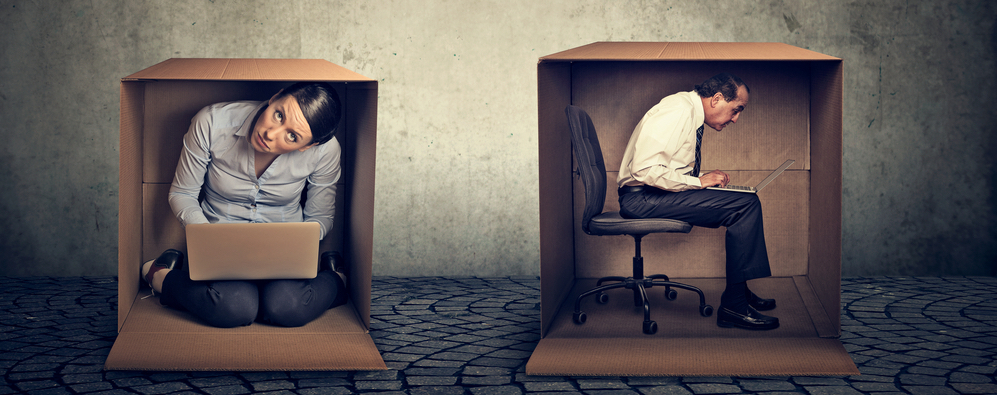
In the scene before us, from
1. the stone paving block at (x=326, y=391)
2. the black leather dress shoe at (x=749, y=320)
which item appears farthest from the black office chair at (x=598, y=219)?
the stone paving block at (x=326, y=391)

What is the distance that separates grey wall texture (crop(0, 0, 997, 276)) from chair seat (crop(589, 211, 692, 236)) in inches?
52.3

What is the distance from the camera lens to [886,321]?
3012 millimetres

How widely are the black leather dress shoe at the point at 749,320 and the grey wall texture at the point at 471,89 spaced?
5.55 feet

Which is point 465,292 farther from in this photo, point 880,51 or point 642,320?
point 880,51

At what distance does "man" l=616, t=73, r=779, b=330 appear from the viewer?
268cm

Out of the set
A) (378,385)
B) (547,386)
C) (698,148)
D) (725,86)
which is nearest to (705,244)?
(698,148)

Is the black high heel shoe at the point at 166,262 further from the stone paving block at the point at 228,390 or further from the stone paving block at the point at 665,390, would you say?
the stone paving block at the point at 665,390

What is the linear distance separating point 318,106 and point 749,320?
6.11ft

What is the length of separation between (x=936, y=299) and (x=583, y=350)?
219 cm

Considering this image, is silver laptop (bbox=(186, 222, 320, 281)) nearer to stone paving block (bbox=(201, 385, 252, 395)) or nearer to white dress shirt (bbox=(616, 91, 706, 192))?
stone paving block (bbox=(201, 385, 252, 395))

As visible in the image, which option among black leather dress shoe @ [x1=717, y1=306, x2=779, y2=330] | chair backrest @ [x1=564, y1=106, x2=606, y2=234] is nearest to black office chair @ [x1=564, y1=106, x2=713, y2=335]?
chair backrest @ [x1=564, y1=106, x2=606, y2=234]

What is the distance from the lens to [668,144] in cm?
271

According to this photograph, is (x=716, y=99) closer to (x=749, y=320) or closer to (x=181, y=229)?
(x=749, y=320)

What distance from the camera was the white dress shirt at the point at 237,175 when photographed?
2643 millimetres
